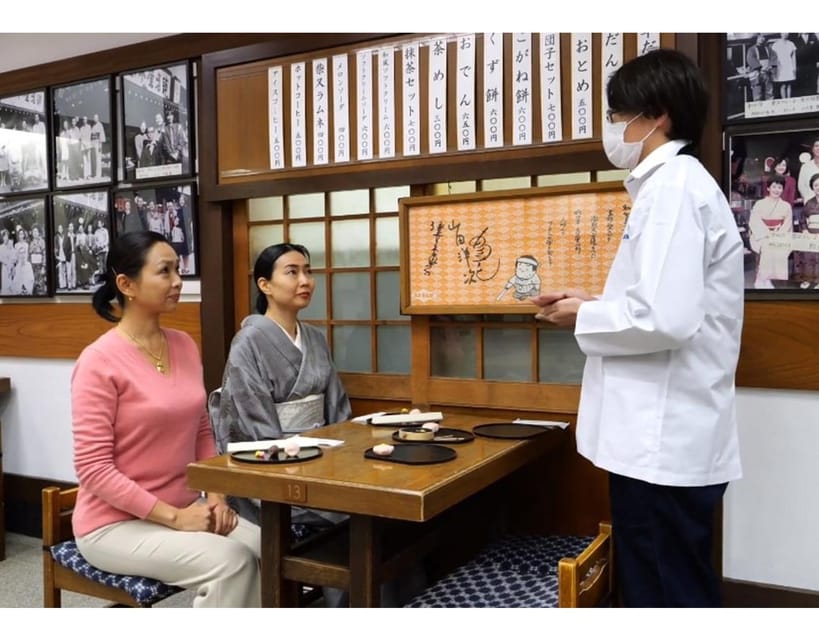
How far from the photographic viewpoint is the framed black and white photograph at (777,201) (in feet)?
7.26

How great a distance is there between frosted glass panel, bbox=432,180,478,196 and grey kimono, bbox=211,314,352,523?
0.71 m

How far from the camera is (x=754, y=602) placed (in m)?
2.32

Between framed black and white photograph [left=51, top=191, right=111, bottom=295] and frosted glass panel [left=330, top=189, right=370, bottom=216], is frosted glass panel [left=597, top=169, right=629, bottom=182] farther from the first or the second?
framed black and white photograph [left=51, top=191, right=111, bottom=295]

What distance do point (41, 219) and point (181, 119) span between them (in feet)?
3.31

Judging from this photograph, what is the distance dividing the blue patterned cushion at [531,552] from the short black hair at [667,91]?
1288mm

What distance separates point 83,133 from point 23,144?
1.42 ft

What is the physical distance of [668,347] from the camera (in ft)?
5.25

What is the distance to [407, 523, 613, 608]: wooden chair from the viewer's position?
1.60 metres

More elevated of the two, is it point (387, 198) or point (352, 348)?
point (387, 198)

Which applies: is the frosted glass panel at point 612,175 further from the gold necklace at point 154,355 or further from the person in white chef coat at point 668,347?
the gold necklace at point 154,355

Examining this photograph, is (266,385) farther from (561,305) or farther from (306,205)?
(561,305)

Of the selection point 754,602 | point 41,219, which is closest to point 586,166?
point 754,602

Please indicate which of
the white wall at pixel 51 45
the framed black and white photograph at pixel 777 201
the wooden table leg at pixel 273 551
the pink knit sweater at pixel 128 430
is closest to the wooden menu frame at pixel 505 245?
the framed black and white photograph at pixel 777 201

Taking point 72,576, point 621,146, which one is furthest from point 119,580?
point 621,146
